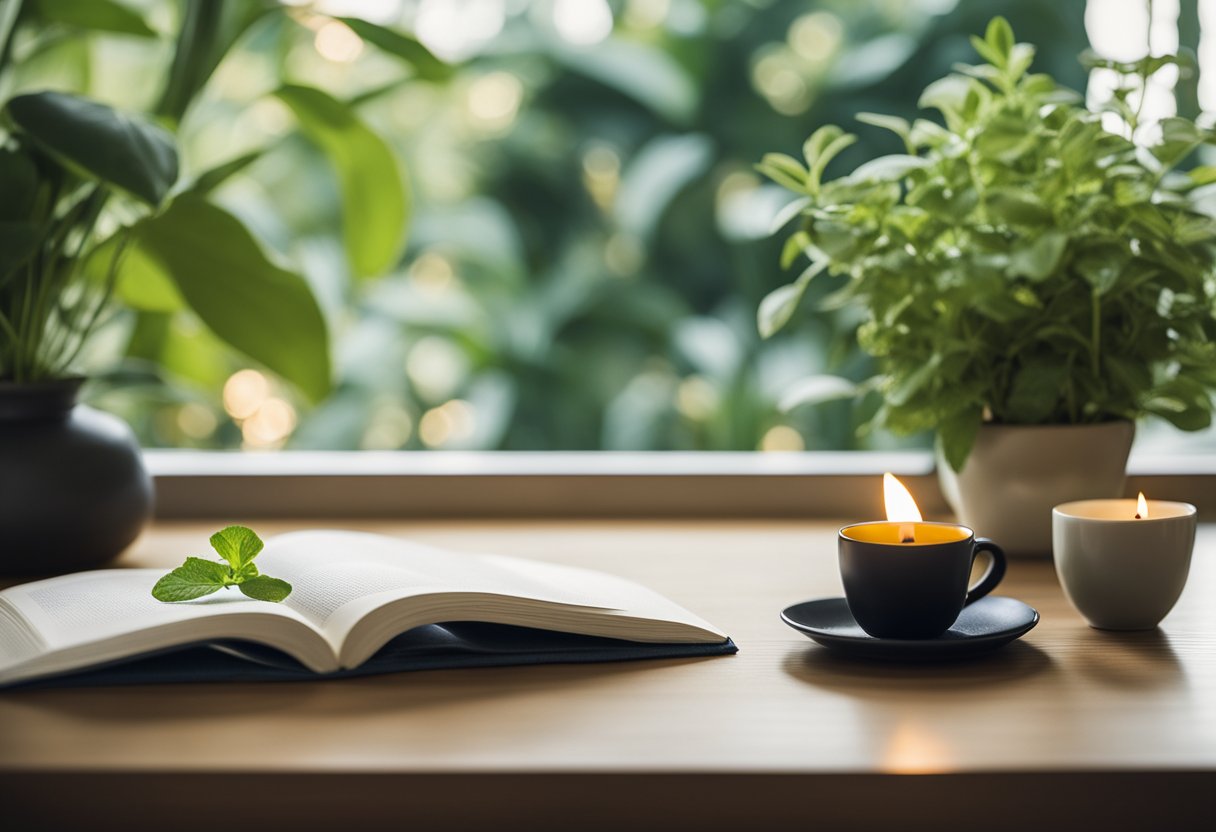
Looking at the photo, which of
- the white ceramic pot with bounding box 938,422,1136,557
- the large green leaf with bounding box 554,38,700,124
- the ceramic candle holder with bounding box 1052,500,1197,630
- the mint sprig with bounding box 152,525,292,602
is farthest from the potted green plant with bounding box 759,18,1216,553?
the large green leaf with bounding box 554,38,700,124

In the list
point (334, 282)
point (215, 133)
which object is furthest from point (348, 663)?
point (215, 133)

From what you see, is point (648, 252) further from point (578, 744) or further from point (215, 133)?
point (578, 744)

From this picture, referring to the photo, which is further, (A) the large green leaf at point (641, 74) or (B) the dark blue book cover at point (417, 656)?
(A) the large green leaf at point (641, 74)

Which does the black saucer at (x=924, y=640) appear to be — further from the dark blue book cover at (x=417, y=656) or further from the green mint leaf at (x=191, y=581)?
the green mint leaf at (x=191, y=581)

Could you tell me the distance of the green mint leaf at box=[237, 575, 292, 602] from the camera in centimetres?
61

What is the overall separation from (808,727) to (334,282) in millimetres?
1010

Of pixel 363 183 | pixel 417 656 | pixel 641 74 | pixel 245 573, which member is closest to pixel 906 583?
pixel 417 656

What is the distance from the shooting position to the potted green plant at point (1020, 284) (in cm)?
77

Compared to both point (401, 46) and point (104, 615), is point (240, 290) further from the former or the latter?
point (104, 615)

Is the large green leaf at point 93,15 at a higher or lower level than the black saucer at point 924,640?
higher

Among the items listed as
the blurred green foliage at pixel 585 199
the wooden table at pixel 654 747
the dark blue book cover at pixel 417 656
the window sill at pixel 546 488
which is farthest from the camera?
the blurred green foliage at pixel 585 199

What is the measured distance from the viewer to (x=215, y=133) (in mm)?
1458

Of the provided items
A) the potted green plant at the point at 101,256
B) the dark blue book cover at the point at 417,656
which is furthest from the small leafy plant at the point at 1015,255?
the potted green plant at the point at 101,256

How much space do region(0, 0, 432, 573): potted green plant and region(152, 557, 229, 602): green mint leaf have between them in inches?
8.5
